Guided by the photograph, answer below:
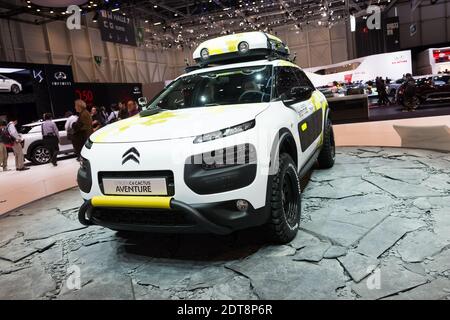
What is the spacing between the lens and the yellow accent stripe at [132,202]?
2.22 metres

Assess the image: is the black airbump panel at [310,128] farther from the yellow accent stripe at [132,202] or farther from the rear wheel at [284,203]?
the yellow accent stripe at [132,202]

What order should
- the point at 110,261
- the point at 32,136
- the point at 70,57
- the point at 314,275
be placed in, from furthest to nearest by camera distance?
the point at 70,57 < the point at 32,136 < the point at 110,261 < the point at 314,275

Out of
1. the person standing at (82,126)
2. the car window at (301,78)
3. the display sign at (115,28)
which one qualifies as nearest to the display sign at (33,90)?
the display sign at (115,28)

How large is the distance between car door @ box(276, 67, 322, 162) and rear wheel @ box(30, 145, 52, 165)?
27.4ft

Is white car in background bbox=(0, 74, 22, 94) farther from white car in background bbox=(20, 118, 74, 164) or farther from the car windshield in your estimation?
the car windshield

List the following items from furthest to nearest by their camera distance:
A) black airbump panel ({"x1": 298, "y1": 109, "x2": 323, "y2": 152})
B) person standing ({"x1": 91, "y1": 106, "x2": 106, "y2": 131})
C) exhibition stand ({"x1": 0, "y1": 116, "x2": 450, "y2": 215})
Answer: person standing ({"x1": 91, "y1": 106, "x2": 106, "y2": 131}) < exhibition stand ({"x1": 0, "y1": 116, "x2": 450, "y2": 215}) < black airbump panel ({"x1": 298, "y1": 109, "x2": 323, "y2": 152})

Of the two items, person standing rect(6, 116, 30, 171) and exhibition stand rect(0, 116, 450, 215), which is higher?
person standing rect(6, 116, 30, 171)

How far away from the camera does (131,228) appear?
239 centimetres

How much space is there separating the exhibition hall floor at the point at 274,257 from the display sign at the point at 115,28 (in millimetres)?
9723

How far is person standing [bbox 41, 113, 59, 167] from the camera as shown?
30.6 ft

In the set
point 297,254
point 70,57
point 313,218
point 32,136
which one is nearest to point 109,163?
point 297,254

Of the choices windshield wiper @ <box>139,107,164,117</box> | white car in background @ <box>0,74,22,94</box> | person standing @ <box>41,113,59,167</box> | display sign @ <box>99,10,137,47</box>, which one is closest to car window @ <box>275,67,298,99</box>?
windshield wiper @ <box>139,107,164,117</box>
